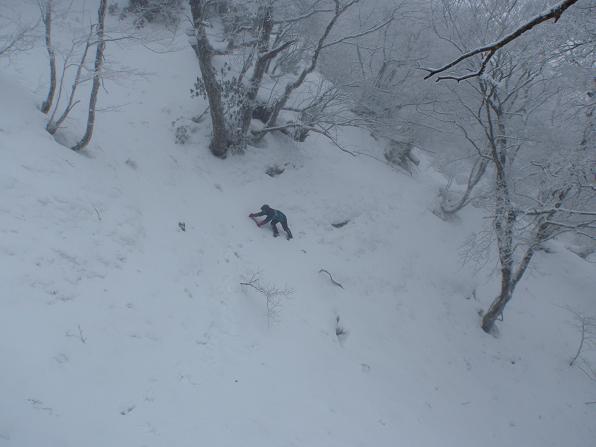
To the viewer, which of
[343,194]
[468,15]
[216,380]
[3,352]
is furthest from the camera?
[343,194]

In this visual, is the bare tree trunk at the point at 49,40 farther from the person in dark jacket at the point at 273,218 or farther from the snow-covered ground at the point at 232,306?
the person in dark jacket at the point at 273,218

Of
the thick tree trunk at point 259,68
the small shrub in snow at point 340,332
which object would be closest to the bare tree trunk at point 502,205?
the small shrub in snow at point 340,332

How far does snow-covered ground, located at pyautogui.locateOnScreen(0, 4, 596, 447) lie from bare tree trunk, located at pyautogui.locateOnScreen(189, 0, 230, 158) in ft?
1.99

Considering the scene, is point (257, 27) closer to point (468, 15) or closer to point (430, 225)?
point (468, 15)

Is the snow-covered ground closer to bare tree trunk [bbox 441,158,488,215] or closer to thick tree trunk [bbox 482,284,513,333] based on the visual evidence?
thick tree trunk [bbox 482,284,513,333]

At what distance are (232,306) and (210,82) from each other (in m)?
6.49

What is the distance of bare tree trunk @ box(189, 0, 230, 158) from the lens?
30.7ft

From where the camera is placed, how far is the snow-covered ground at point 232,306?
5.25 m

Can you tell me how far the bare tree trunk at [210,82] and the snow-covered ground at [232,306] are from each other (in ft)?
1.99

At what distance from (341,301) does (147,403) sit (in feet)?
18.9

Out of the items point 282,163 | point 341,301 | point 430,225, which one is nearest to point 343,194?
point 282,163

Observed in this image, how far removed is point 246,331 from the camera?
7.41 m

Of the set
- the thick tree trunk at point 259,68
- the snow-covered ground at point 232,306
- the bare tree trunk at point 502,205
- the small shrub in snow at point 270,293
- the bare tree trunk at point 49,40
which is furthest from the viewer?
the thick tree trunk at point 259,68

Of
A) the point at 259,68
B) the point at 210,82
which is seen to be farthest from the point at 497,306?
the point at 210,82
